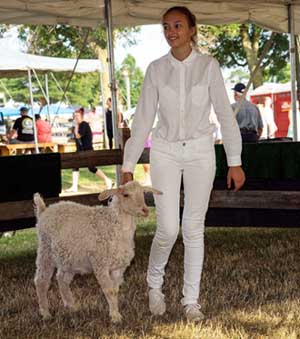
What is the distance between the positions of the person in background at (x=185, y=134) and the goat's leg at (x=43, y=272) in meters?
0.82

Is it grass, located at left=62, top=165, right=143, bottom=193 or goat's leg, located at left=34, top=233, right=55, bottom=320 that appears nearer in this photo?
goat's leg, located at left=34, top=233, right=55, bottom=320

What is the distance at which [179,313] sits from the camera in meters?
4.84

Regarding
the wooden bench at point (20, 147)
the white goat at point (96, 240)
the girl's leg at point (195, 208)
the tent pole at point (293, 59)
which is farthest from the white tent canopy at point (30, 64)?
the girl's leg at point (195, 208)

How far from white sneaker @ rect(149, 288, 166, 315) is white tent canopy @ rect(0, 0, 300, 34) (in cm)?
466

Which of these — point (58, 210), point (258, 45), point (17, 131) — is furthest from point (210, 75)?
point (258, 45)

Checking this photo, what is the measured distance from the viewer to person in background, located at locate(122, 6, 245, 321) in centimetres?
450

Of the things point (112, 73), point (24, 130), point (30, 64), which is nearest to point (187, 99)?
point (112, 73)

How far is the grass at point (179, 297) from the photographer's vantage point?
4.41 m

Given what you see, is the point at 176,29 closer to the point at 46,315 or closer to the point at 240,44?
the point at 46,315

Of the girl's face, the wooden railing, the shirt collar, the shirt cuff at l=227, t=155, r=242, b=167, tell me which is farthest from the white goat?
the wooden railing

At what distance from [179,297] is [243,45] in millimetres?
21989

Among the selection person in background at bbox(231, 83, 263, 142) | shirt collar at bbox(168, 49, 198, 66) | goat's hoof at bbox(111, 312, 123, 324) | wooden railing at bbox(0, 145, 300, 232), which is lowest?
goat's hoof at bbox(111, 312, 123, 324)

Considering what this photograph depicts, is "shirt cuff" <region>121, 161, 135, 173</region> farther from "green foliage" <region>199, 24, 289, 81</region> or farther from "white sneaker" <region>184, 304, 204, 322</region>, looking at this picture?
"green foliage" <region>199, 24, 289, 81</region>

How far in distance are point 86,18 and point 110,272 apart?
538cm
